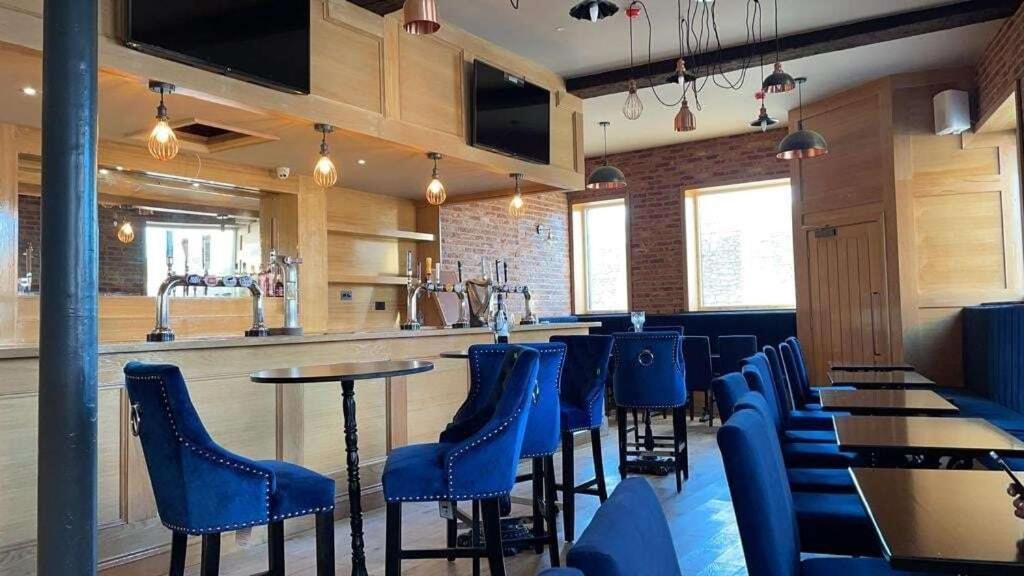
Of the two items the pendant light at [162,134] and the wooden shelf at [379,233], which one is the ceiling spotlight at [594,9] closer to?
the pendant light at [162,134]

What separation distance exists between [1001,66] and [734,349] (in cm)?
342

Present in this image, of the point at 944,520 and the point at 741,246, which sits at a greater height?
the point at 741,246

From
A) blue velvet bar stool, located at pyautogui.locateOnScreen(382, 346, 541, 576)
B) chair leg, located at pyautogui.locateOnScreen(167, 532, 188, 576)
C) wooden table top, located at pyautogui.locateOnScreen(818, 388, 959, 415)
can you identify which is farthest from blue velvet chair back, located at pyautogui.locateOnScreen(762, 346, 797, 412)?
chair leg, located at pyautogui.locateOnScreen(167, 532, 188, 576)

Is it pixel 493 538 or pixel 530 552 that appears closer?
pixel 493 538

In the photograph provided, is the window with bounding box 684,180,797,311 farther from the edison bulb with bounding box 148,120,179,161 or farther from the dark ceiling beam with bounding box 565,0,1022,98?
the edison bulb with bounding box 148,120,179,161

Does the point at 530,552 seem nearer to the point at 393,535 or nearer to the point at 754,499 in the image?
the point at 393,535

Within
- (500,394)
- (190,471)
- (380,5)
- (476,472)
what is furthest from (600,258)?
(190,471)

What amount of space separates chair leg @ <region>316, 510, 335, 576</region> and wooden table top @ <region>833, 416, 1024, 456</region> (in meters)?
1.74

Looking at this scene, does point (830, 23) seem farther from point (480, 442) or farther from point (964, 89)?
point (480, 442)

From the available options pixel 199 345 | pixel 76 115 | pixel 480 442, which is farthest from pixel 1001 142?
pixel 76 115

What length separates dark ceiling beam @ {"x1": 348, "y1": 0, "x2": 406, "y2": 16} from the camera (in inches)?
197

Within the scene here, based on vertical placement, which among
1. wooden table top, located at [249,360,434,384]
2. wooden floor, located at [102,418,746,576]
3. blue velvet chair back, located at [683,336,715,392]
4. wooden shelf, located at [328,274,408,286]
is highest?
wooden shelf, located at [328,274,408,286]

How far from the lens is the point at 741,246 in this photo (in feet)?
31.3

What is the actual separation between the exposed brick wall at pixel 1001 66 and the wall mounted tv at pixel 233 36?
17.0 feet
